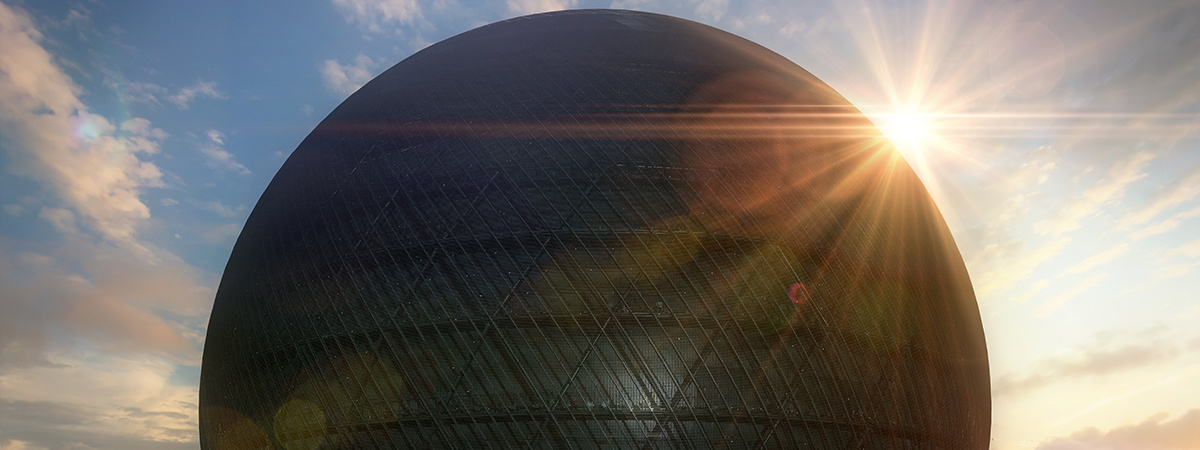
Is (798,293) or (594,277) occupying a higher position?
(798,293)

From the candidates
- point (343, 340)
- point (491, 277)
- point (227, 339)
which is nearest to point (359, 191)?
point (343, 340)

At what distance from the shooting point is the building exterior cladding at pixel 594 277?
11.3 metres

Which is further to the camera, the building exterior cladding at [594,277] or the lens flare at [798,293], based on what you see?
the lens flare at [798,293]

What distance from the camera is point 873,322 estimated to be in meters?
13.1

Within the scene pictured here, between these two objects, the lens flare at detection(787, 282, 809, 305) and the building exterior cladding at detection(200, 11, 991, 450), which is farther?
the lens flare at detection(787, 282, 809, 305)

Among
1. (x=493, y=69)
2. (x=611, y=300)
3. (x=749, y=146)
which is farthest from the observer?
(x=493, y=69)

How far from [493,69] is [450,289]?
5989 millimetres

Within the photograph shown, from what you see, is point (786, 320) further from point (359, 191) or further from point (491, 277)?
point (359, 191)

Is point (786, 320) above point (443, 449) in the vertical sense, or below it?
above

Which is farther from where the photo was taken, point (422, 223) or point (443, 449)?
point (422, 223)

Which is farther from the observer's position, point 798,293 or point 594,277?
point 798,293

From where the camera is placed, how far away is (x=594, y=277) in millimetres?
11539

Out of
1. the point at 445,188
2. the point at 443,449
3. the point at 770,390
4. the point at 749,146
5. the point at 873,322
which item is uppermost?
the point at 749,146

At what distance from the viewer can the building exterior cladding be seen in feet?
37.0
